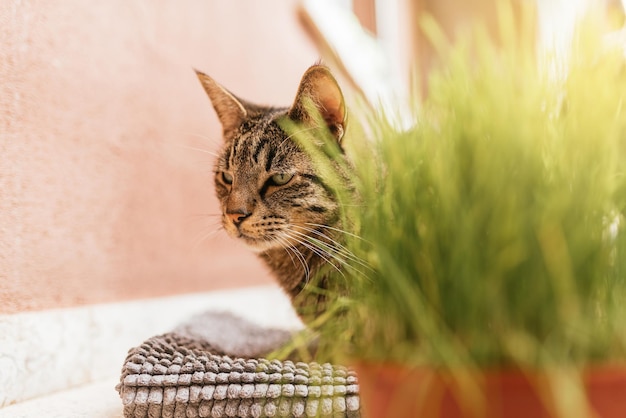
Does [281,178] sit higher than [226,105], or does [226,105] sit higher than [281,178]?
[226,105]

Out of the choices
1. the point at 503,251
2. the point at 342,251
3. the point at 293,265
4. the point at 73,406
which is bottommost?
the point at 73,406

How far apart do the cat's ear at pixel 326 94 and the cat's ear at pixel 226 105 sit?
0.71 ft

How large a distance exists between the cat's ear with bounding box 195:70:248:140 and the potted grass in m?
0.59

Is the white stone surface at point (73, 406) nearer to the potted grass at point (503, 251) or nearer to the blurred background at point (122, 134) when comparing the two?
the blurred background at point (122, 134)

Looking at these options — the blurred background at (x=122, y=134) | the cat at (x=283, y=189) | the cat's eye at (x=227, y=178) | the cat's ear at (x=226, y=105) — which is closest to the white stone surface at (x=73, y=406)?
the blurred background at (x=122, y=134)

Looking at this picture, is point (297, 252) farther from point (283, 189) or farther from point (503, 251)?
point (503, 251)

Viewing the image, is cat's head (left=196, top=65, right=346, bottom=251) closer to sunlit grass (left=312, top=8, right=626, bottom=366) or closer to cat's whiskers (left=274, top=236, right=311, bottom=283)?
cat's whiskers (left=274, top=236, right=311, bottom=283)

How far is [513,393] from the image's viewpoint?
0.29m

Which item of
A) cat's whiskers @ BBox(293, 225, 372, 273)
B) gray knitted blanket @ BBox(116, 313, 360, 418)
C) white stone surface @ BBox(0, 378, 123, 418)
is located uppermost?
cat's whiskers @ BBox(293, 225, 372, 273)

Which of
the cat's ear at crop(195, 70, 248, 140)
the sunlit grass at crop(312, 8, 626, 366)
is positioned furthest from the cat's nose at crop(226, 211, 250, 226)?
the sunlit grass at crop(312, 8, 626, 366)

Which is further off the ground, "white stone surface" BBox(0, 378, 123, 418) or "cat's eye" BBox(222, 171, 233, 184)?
"cat's eye" BBox(222, 171, 233, 184)

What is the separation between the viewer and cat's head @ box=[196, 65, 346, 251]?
0.73m

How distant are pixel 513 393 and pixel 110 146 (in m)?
0.82

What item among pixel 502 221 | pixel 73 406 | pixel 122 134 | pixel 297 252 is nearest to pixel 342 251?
pixel 297 252
